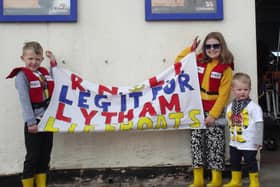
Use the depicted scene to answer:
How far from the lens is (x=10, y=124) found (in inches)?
195

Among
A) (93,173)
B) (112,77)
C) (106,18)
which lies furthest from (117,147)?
(106,18)

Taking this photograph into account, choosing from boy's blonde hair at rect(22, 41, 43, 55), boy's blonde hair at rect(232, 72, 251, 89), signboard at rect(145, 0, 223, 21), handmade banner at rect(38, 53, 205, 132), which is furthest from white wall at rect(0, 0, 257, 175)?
boy's blonde hair at rect(232, 72, 251, 89)

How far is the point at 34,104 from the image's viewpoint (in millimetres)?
4598

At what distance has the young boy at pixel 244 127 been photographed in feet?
→ 14.9

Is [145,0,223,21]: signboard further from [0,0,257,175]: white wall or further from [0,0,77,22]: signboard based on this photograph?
[0,0,77,22]: signboard

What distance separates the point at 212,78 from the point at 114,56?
3.52ft

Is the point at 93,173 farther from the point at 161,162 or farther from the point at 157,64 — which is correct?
the point at 157,64

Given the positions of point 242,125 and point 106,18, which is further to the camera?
point 106,18

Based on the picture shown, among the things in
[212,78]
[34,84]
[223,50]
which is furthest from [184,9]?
[34,84]

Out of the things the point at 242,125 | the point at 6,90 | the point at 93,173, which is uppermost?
the point at 6,90

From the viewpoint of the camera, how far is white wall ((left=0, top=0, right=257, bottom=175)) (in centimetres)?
495

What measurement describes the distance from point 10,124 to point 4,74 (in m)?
0.54

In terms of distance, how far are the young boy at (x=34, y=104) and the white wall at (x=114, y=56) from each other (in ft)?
1.10

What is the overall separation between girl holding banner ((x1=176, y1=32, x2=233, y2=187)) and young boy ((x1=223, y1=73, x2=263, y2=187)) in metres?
0.12
